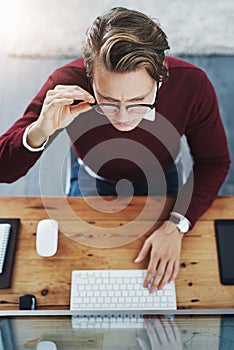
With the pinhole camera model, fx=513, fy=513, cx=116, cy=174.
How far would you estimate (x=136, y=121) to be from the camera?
3.89 feet

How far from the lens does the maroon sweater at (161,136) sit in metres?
1.25

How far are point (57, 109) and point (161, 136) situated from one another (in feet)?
1.21

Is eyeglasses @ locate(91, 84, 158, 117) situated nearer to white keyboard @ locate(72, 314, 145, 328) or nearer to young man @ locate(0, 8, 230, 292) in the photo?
young man @ locate(0, 8, 230, 292)

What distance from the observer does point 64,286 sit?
1.23m

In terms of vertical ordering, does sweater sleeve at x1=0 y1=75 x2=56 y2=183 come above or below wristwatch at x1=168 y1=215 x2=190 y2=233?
above

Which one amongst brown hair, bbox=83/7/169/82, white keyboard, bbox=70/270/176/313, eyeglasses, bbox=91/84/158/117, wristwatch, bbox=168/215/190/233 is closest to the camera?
brown hair, bbox=83/7/169/82

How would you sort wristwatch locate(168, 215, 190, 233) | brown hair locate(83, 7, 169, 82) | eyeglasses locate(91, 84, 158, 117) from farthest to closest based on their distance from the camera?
wristwatch locate(168, 215, 190, 233) < eyeglasses locate(91, 84, 158, 117) < brown hair locate(83, 7, 169, 82)

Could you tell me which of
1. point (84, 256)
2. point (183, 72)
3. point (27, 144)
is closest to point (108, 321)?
point (84, 256)

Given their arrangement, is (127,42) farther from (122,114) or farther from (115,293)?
(115,293)

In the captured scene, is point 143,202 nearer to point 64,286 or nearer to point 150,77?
point 64,286

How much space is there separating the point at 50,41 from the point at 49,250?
1454 mm

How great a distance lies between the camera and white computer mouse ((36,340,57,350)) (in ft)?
3.60

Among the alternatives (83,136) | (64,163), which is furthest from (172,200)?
(64,163)

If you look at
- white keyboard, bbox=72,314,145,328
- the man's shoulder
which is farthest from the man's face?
white keyboard, bbox=72,314,145,328
